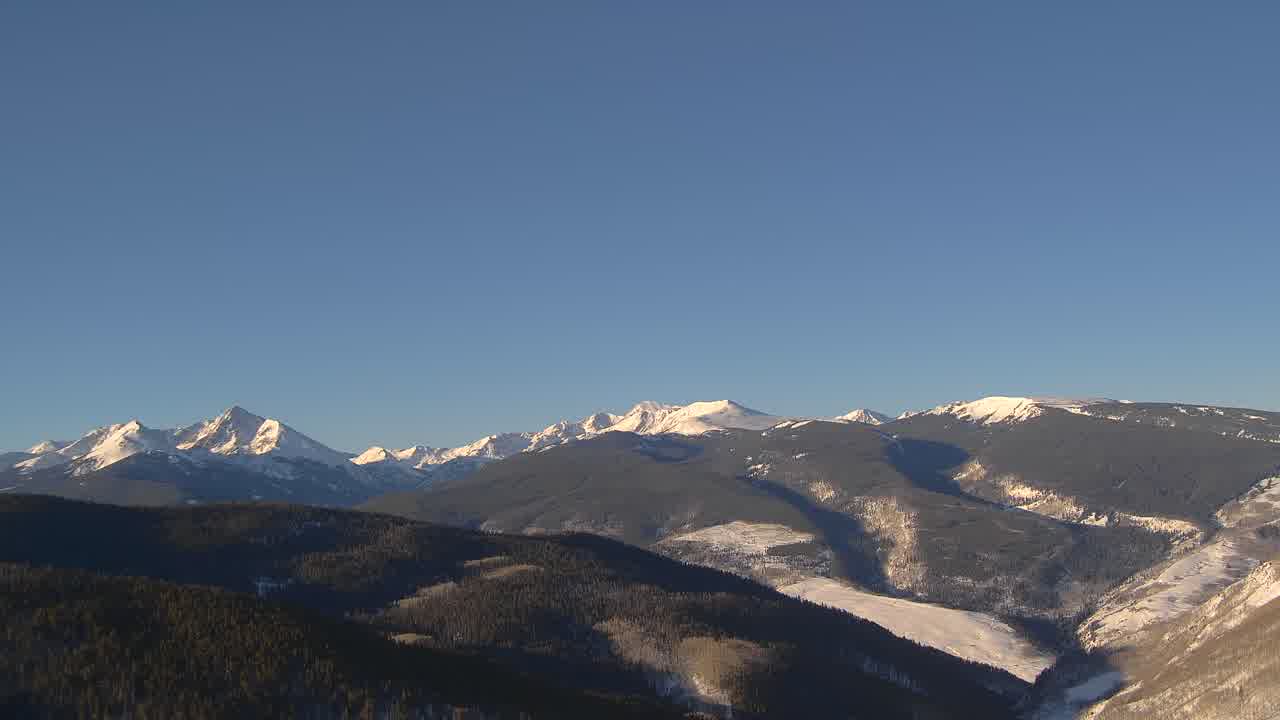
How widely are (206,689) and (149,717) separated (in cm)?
1427

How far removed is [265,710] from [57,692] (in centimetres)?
3610

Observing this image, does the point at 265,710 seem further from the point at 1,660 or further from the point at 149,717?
the point at 1,660

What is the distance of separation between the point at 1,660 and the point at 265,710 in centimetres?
5012

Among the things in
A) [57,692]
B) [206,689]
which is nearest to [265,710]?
[206,689]

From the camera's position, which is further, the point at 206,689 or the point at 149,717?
the point at 206,689

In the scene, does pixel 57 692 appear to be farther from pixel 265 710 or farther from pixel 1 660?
pixel 265 710

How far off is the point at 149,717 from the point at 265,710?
2006cm

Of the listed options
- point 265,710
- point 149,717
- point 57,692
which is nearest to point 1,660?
point 57,692

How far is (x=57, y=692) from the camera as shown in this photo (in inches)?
7436

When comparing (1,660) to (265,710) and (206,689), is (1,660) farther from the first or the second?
(265,710)

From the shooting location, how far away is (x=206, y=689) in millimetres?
199750

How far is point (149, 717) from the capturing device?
18625 cm

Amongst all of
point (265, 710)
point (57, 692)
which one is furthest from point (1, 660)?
point (265, 710)

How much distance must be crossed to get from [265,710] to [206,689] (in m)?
13.0
